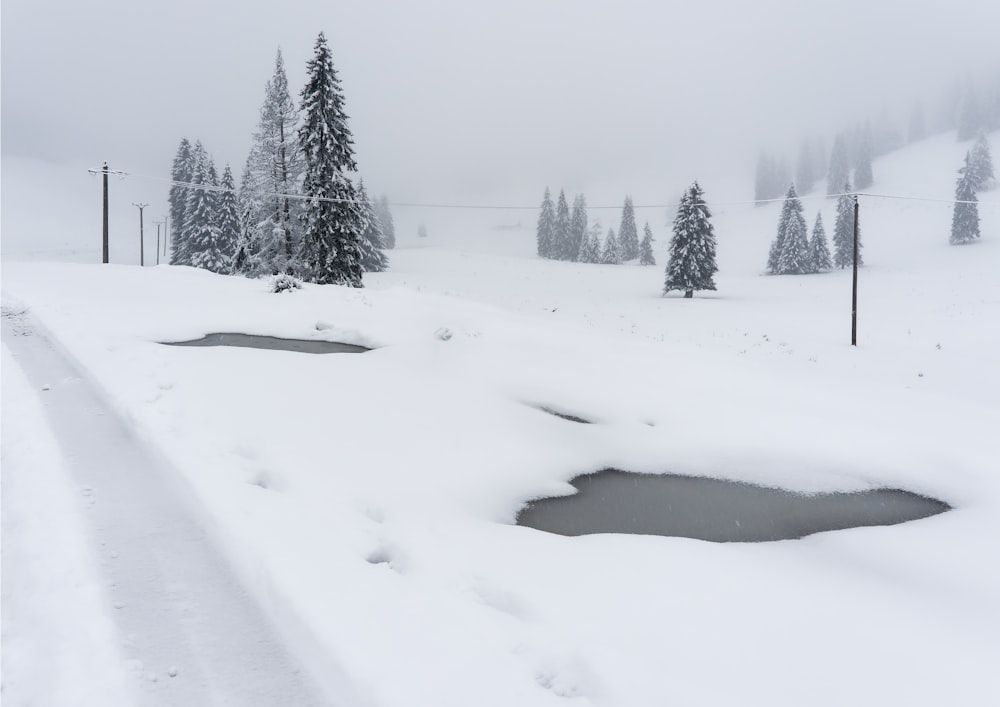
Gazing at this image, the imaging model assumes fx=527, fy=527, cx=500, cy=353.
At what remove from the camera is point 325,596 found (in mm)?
3658

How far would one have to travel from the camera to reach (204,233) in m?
47.5

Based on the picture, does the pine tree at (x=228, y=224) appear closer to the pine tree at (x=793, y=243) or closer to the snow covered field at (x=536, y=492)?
the snow covered field at (x=536, y=492)

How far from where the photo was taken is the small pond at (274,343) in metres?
13.3

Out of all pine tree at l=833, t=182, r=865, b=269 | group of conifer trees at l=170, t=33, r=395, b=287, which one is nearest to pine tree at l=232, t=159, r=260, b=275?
group of conifer trees at l=170, t=33, r=395, b=287

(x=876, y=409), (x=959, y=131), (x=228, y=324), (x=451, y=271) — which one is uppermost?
(x=959, y=131)

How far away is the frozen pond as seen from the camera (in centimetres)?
608

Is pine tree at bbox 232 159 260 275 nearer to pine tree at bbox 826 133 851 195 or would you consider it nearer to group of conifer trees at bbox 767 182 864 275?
group of conifer trees at bbox 767 182 864 275

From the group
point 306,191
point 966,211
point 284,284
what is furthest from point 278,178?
point 966,211

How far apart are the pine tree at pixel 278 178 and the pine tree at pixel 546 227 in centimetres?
5947

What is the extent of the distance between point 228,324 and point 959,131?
14256 centimetres

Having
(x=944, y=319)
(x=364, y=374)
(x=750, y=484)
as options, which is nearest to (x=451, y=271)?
(x=944, y=319)

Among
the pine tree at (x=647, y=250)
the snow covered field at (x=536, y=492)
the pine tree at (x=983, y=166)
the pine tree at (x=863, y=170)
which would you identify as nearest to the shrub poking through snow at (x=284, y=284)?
the snow covered field at (x=536, y=492)

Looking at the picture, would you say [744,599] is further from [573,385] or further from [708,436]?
[573,385]

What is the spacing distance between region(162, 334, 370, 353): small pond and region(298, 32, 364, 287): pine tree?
1545cm
